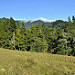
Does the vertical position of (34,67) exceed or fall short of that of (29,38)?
it falls short

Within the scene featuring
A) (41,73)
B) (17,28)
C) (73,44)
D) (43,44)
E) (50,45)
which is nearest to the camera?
(41,73)

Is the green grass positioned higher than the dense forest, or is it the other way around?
the dense forest

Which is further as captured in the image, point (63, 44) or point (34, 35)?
point (34, 35)

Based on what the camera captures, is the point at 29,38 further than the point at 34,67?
Yes

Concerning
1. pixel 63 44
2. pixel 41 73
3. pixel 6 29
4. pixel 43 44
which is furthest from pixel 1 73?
pixel 6 29

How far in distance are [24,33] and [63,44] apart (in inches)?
882

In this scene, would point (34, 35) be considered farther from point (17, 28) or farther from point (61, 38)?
point (61, 38)

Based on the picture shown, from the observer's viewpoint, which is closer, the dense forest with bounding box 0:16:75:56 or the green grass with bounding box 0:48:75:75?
the green grass with bounding box 0:48:75:75

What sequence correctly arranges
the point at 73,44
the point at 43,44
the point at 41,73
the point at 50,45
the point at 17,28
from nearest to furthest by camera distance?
the point at 41,73 < the point at 73,44 < the point at 43,44 < the point at 50,45 < the point at 17,28

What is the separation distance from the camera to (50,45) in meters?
53.9

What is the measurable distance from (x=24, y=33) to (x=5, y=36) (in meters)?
9.66

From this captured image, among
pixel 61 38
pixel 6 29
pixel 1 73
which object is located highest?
pixel 6 29

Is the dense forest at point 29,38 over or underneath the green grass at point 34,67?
over

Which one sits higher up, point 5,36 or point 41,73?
point 5,36
